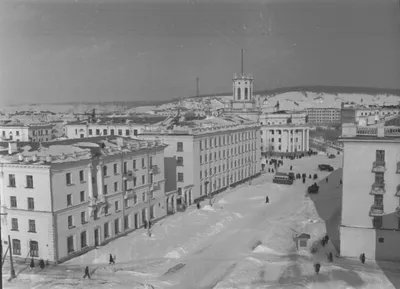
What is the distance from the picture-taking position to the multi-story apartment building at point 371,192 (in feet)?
66.9

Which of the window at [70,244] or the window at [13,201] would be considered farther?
the window at [70,244]

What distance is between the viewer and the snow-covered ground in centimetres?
1798

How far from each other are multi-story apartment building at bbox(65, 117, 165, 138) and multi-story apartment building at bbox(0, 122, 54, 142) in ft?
25.2

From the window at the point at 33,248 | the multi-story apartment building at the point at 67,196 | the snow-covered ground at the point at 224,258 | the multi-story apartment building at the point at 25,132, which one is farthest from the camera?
the multi-story apartment building at the point at 25,132

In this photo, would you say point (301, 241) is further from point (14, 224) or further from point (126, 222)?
point (14, 224)

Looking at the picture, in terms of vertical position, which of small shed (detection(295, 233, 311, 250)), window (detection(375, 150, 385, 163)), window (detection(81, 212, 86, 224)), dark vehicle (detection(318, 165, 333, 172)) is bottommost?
dark vehicle (detection(318, 165, 333, 172))

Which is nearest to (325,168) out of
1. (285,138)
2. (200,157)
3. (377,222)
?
(200,157)

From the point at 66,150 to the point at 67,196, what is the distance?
249 centimetres

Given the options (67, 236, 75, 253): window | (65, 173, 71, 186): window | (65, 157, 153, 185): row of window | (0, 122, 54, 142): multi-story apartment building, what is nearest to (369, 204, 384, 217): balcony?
(65, 157, 153, 185): row of window

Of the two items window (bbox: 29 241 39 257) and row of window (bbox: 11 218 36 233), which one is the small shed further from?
row of window (bbox: 11 218 36 233)

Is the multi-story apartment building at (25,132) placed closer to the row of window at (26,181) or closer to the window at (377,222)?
the row of window at (26,181)

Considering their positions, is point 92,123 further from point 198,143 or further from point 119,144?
point 119,144

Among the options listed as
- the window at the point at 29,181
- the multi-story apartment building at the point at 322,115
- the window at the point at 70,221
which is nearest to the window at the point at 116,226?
the window at the point at 70,221

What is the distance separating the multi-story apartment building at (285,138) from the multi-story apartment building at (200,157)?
113 ft
